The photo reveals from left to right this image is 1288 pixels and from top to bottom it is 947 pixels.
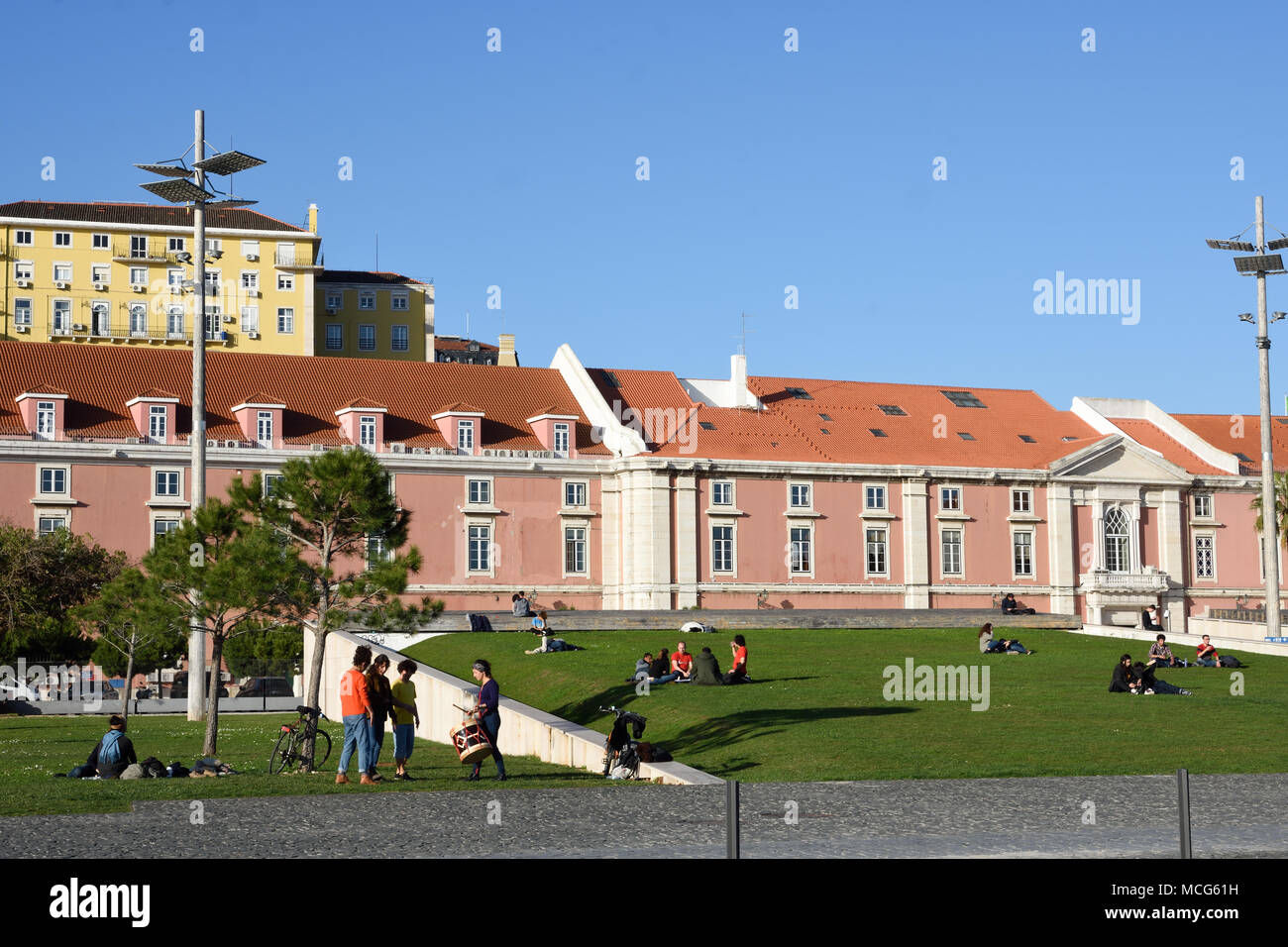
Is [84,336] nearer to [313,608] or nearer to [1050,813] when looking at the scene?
[313,608]

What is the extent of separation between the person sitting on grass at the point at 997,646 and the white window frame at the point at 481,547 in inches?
954

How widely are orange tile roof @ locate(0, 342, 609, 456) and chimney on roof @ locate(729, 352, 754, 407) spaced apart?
289 inches

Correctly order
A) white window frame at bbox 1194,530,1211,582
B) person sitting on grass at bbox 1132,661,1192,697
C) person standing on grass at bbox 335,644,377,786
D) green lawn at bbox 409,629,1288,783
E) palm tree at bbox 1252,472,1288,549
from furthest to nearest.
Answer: white window frame at bbox 1194,530,1211,582
palm tree at bbox 1252,472,1288,549
person sitting on grass at bbox 1132,661,1192,697
green lawn at bbox 409,629,1288,783
person standing on grass at bbox 335,644,377,786

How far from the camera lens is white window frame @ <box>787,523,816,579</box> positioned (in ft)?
218

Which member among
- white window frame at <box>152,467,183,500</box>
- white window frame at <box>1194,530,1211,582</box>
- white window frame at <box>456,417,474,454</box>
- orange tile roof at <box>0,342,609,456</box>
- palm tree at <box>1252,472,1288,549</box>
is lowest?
white window frame at <box>1194,530,1211,582</box>

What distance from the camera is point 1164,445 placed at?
75500mm

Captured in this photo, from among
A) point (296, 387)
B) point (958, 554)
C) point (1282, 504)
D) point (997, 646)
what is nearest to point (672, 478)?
point (958, 554)

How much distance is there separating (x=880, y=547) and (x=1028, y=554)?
7.02m

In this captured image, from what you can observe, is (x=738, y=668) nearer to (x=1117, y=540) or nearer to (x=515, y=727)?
(x=515, y=727)

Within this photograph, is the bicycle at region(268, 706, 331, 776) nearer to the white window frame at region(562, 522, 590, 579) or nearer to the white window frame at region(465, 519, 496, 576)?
the white window frame at region(465, 519, 496, 576)

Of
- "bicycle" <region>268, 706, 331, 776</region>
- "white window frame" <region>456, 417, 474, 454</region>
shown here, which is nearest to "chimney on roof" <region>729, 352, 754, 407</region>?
"white window frame" <region>456, 417, 474, 454</region>

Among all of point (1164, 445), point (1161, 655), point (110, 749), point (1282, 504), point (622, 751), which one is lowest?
point (622, 751)

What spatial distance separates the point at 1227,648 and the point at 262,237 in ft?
226
